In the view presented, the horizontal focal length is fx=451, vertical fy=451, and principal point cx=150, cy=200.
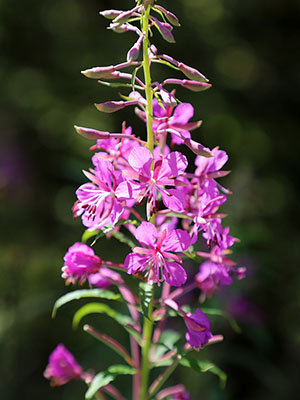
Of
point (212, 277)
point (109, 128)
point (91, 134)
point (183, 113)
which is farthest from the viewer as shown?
point (109, 128)

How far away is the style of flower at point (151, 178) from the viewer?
1.53 metres

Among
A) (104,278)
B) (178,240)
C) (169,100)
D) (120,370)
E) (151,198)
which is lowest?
(120,370)

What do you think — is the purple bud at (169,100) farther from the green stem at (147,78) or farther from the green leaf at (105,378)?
the green leaf at (105,378)

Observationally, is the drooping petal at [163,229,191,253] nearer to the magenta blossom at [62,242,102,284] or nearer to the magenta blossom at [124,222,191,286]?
the magenta blossom at [124,222,191,286]

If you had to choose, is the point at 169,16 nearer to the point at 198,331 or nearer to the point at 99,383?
the point at 198,331

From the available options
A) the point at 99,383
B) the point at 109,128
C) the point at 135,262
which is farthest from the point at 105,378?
the point at 109,128

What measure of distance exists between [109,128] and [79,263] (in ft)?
13.0

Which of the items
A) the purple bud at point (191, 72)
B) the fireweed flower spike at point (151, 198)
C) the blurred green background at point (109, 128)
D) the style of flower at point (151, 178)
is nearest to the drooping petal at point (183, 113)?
the fireweed flower spike at point (151, 198)

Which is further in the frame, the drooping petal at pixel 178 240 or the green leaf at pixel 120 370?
the green leaf at pixel 120 370

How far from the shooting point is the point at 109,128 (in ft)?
18.3

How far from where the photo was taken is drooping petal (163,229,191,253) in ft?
5.12

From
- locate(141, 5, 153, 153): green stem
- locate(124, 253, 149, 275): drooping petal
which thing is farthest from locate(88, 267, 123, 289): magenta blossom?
locate(141, 5, 153, 153): green stem

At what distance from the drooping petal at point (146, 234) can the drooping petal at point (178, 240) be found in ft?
0.15

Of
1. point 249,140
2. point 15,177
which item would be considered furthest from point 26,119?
point 249,140
